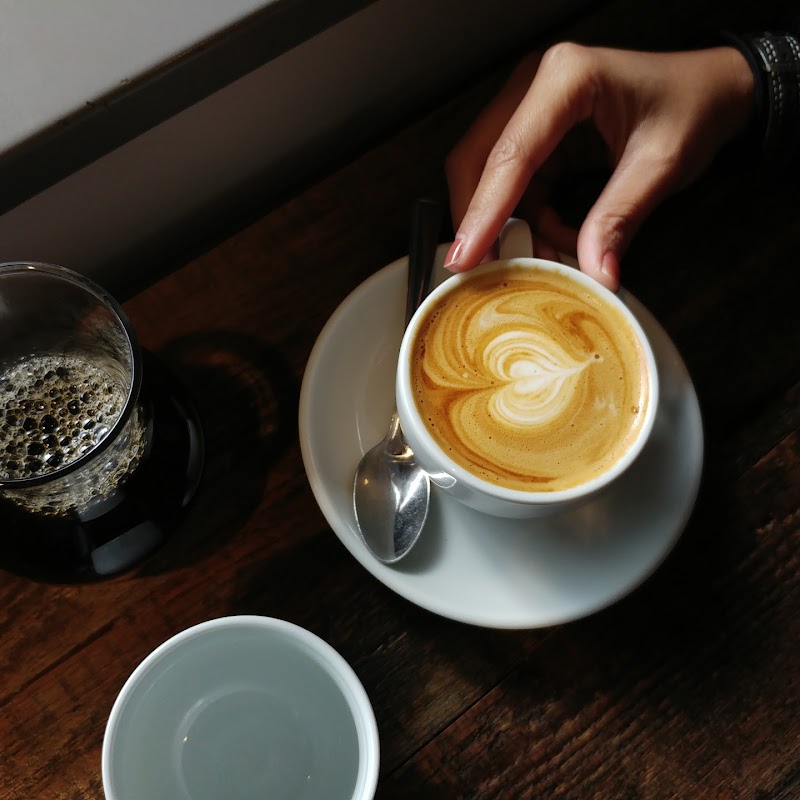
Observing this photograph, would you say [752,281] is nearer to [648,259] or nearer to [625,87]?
[648,259]

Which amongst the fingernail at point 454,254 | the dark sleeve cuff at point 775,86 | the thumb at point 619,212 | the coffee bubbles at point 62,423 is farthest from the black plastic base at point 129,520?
the dark sleeve cuff at point 775,86

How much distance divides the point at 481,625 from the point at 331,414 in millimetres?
223

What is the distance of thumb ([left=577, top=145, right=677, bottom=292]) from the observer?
0.69 m

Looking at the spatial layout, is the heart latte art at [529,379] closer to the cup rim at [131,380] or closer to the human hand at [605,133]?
the human hand at [605,133]

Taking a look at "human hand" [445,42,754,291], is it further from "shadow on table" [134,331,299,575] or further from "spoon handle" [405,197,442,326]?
"shadow on table" [134,331,299,575]

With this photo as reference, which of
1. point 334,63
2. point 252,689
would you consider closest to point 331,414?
point 252,689

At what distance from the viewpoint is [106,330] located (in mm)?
637

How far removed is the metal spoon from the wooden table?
70mm

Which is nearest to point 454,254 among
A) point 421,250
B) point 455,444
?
point 421,250

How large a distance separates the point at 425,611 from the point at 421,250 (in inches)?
13.0

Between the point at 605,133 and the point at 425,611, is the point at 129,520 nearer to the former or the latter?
the point at 425,611

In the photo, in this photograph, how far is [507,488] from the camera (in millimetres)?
618

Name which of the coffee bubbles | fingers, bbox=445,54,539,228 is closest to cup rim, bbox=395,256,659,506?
fingers, bbox=445,54,539,228

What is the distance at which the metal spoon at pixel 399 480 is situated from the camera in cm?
68
